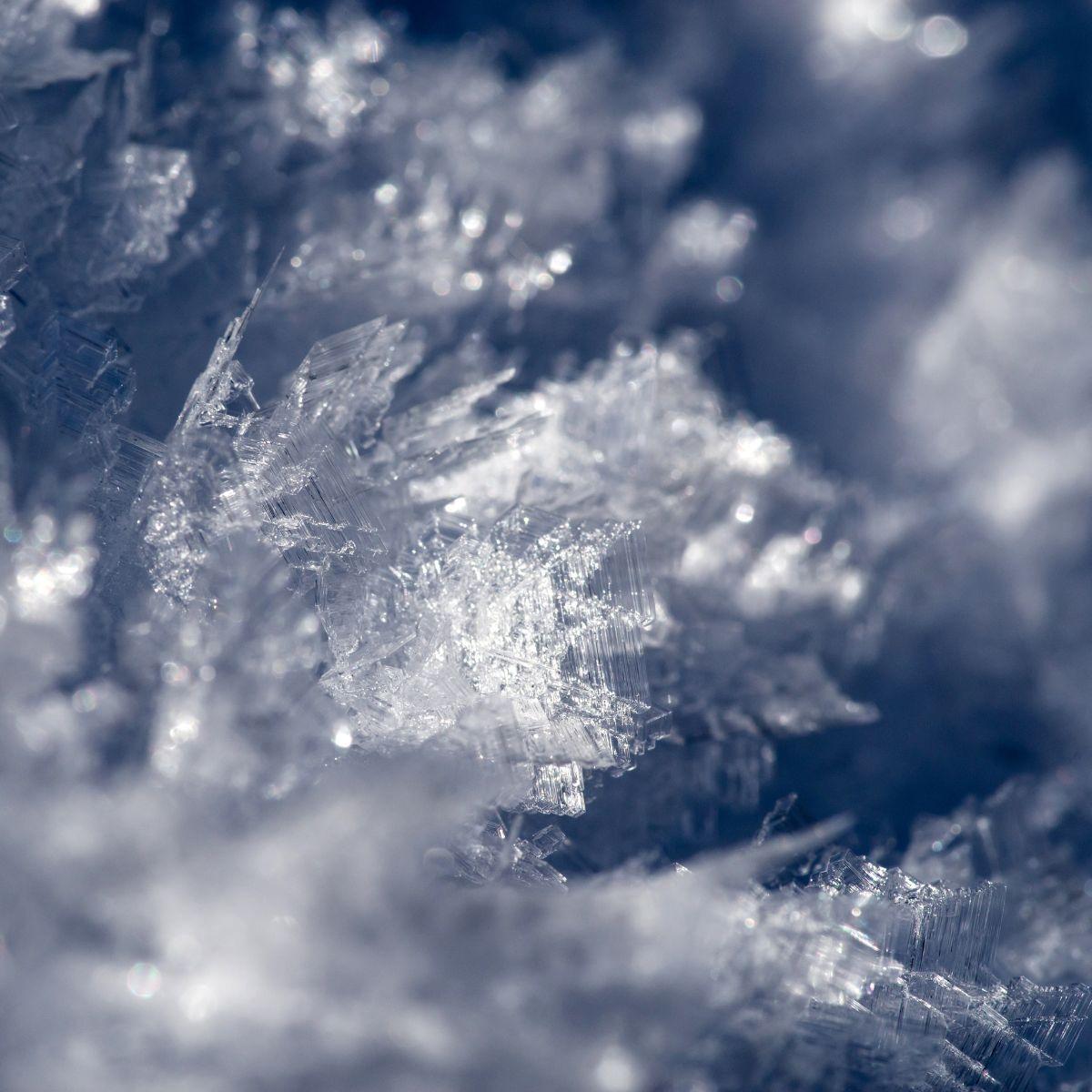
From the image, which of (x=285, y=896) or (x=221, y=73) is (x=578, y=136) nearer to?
(x=221, y=73)

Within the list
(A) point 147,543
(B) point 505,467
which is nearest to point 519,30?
(B) point 505,467

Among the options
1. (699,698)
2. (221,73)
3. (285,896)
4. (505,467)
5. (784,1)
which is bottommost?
(285,896)

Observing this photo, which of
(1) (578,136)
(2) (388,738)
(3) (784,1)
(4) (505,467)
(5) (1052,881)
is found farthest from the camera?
(3) (784,1)

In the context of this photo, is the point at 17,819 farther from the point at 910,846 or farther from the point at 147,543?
the point at 910,846

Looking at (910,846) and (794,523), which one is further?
(794,523)

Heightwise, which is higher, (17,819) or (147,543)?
(147,543)

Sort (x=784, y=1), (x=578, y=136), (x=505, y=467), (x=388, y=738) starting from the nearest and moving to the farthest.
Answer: (x=388, y=738) → (x=505, y=467) → (x=578, y=136) → (x=784, y=1)
